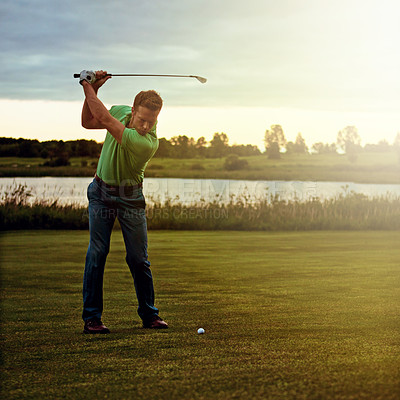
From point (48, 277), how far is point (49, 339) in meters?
4.10

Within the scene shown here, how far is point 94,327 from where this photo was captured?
5352 mm

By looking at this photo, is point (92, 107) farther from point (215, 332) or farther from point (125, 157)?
point (215, 332)

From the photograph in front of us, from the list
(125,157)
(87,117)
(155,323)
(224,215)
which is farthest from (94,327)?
(224,215)

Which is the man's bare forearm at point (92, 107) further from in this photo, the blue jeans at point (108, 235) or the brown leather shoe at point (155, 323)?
the brown leather shoe at point (155, 323)

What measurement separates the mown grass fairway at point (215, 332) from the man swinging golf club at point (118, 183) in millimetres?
345

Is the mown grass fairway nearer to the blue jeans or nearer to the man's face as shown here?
the blue jeans

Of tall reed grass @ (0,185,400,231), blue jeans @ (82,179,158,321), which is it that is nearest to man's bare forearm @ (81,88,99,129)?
blue jeans @ (82,179,158,321)

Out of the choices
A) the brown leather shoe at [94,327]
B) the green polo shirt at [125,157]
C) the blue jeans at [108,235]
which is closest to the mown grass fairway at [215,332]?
the brown leather shoe at [94,327]

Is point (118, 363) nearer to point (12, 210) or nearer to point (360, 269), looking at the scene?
point (360, 269)

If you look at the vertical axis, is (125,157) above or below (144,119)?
below

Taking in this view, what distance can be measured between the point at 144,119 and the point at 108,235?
1030mm

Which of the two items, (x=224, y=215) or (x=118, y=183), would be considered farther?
(x=224, y=215)

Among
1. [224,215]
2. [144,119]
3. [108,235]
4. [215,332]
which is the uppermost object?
[144,119]

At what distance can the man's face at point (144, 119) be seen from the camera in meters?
5.26
